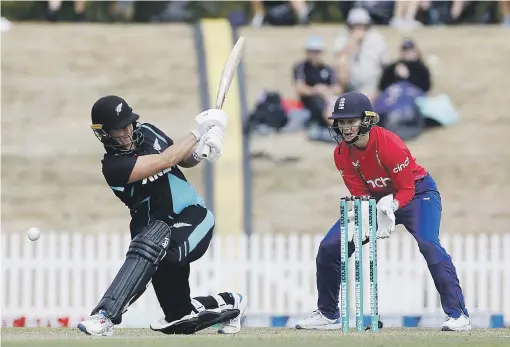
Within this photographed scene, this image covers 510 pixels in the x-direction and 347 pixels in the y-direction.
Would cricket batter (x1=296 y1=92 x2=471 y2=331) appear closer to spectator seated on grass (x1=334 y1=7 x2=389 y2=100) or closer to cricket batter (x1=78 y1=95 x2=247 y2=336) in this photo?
cricket batter (x1=78 y1=95 x2=247 y2=336)

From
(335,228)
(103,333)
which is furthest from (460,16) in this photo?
(103,333)

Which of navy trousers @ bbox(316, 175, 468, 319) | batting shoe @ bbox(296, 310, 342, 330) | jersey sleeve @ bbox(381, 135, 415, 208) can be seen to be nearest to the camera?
jersey sleeve @ bbox(381, 135, 415, 208)

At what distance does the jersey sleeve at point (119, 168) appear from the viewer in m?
8.07

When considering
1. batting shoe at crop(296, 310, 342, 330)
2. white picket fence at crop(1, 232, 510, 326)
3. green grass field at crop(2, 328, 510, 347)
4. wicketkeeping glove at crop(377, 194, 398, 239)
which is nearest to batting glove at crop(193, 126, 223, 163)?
green grass field at crop(2, 328, 510, 347)

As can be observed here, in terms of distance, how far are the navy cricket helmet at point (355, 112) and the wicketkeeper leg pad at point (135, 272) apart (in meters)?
1.46

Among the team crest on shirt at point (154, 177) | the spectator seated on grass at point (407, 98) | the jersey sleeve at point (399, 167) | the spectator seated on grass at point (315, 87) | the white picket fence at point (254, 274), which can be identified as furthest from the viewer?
the spectator seated on grass at point (315, 87)

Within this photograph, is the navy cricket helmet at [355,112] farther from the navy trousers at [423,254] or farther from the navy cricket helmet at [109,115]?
the navy cricket helmet at [109,115]

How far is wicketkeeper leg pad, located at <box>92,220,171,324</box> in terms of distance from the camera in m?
8.02

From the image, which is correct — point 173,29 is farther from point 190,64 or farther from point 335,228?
point 335,228

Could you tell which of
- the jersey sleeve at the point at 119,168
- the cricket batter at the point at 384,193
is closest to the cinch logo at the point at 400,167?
the cricket batter at the point at 384,193

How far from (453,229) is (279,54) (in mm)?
5127

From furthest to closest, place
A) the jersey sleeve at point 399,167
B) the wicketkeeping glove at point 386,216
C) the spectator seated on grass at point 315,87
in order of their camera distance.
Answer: the spectator seated on grass at point 315,87, the jersey sleeve at point 399,167, the wicketkeeping glove at point 386,216

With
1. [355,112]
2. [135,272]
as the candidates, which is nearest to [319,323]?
[355,112]

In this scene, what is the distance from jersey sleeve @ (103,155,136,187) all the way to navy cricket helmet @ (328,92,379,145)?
4.67 ft
